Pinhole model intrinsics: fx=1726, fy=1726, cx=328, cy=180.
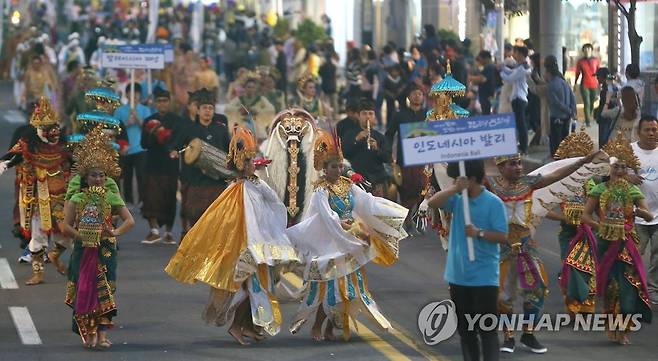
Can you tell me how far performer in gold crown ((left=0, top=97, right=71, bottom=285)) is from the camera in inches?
661

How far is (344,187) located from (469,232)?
105 inches

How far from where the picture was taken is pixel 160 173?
20.5 m

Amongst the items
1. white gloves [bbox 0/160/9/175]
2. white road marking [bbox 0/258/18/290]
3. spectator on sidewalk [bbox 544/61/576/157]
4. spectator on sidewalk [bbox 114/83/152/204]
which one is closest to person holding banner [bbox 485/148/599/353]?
white gloves [bbox 0/160/9/175]

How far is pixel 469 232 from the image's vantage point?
1105 centimetres

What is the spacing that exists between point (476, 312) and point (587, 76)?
18608mm

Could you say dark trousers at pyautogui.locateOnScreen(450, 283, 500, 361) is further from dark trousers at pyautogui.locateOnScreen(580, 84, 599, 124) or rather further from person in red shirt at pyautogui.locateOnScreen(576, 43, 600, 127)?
dark trousers at pyautogui.locateOnScreen(580, 84, 599, 124)

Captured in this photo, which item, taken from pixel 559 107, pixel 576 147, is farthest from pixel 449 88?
pixel 559 107

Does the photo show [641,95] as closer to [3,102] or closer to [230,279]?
[230,279]

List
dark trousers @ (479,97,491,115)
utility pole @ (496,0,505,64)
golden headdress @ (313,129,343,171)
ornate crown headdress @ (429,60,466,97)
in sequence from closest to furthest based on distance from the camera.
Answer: golden headdress @ (313,129,343,171), ornate crown headdress @ (429,60,466,97), dark trousers @ (479,97,491,115), utility pole @ (496,0,505,64)

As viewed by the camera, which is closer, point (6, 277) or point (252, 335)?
point (252, 335)

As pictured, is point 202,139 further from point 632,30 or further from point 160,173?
point 632,30

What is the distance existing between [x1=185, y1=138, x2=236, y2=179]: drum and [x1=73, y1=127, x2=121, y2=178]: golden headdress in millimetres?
992

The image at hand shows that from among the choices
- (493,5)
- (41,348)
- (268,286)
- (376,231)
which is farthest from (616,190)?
(493,5)

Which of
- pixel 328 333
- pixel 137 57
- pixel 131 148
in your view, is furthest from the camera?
pixel 137 57
